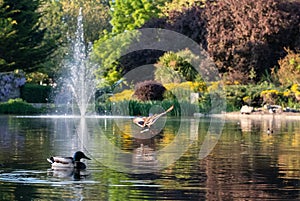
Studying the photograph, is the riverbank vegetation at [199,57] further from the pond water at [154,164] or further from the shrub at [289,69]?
the pond water at [154,164]

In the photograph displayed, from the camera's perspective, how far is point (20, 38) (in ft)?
168

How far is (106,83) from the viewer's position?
51250 mm

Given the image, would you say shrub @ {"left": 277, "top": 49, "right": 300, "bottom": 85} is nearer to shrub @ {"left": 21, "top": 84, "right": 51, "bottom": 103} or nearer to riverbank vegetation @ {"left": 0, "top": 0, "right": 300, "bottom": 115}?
riverbank vegetation @ {"left": 0, "top": 0, "right": 300, "bottom": 115}

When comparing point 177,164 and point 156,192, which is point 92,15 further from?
point 156,192

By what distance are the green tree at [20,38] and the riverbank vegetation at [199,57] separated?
2.3 inches

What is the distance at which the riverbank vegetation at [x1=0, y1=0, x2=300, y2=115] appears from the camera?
4278 centimetres

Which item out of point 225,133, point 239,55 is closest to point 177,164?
point 225,133

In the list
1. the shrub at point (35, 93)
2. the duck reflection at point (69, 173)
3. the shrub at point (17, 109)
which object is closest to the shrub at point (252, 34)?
the shrub at point (35, 93)

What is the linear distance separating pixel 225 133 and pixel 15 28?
27.2m

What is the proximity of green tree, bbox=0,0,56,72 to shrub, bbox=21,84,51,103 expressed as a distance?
1.76m

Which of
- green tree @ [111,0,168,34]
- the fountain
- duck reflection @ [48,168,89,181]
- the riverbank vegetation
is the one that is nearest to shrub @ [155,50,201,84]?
the riverbank vegetation

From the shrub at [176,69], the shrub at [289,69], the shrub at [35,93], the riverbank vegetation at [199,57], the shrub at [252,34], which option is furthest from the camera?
the shrub at [252,34]

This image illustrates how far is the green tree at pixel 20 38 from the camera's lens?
5000cm

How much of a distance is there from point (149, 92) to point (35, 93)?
30.5 feet
